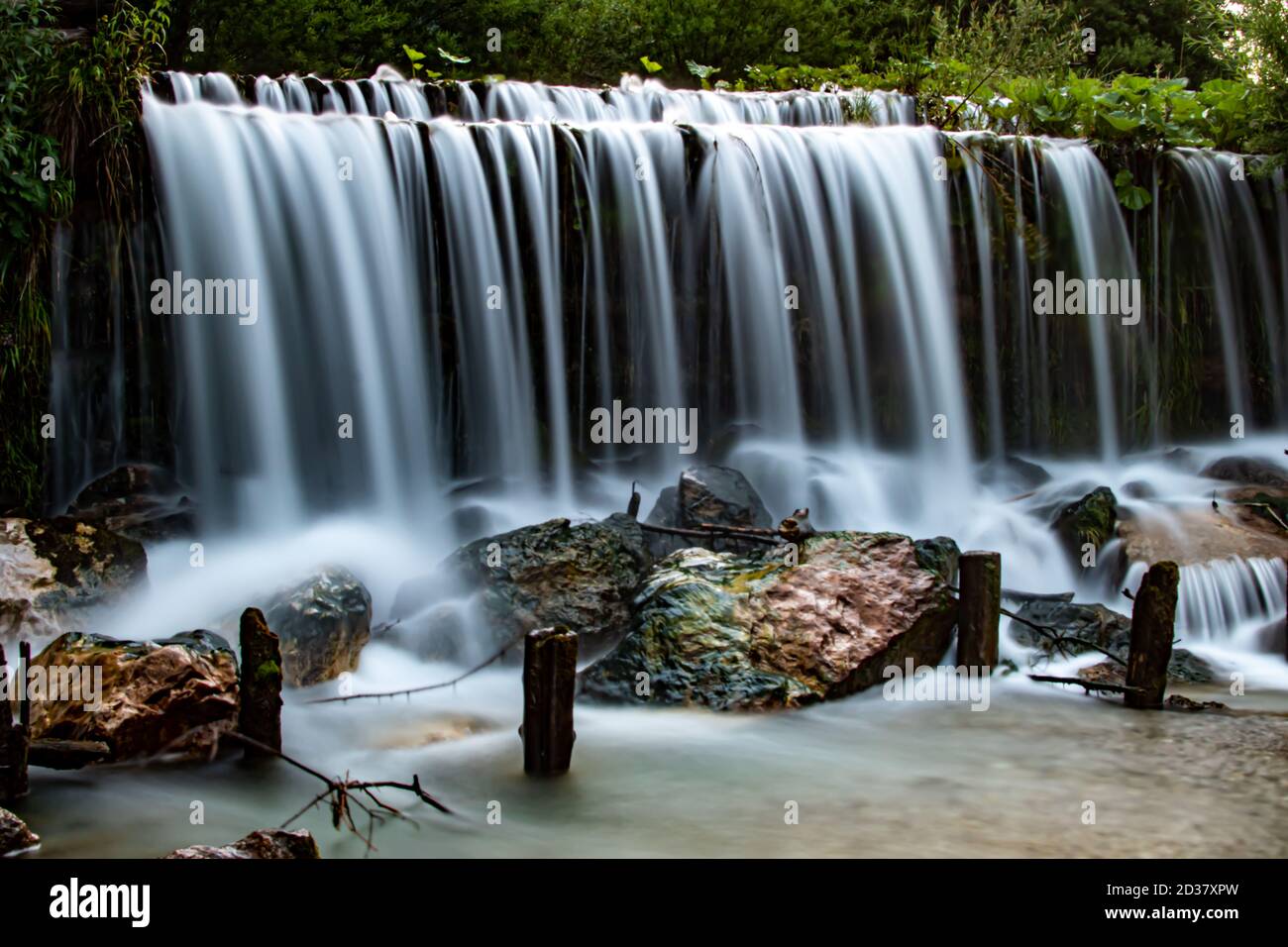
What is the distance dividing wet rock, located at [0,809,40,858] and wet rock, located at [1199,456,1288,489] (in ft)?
31.6

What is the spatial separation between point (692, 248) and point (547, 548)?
13.1ft

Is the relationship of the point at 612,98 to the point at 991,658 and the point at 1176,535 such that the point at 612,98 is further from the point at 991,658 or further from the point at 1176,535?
the point at 991,658

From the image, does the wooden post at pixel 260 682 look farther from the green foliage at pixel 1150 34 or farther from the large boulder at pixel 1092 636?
the green foliage at pixel 1150 34

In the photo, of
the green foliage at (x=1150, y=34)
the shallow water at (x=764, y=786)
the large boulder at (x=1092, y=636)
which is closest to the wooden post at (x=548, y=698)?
the shallow water at (x=764, y=786)

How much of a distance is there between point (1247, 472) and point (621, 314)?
17.9 ft

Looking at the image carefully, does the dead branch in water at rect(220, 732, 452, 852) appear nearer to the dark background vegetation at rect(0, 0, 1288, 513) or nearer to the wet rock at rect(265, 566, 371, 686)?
the wet rock at rect(265, 566, 371, 686)

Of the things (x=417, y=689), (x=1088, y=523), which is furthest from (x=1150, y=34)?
(x=417, y=689)

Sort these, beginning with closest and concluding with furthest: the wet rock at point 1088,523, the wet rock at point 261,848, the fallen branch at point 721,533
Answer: the wet rock at point 261,848 < the fallen branch at point 721,533 < the wet rock at point 1088,523

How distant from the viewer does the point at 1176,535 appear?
9.58 metres

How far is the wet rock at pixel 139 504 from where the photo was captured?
8.90 meters

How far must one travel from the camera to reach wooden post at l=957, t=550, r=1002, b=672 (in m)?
7.20

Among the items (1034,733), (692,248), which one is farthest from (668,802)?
(692,248)

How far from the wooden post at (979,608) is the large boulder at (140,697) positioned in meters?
3.84

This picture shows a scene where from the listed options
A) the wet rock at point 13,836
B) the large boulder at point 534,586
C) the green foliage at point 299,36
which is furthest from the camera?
the green foliage at point 299,36
